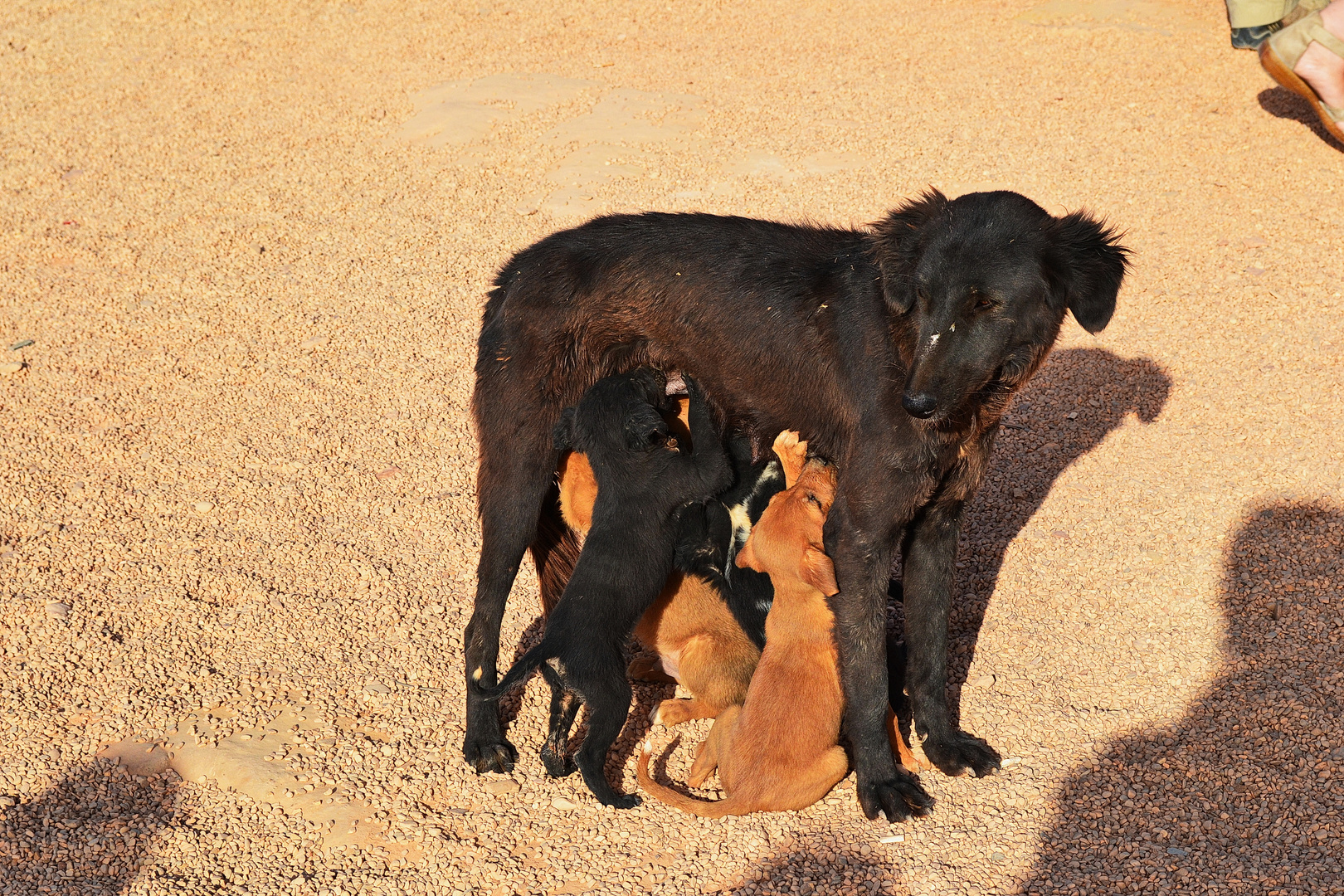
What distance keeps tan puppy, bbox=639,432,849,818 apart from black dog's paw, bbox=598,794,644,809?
0.10m

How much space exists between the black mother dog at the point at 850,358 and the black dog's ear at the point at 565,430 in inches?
1.3

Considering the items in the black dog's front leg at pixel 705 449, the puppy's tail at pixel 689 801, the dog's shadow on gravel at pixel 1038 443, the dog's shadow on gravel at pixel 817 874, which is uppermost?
the black dog's front leg at pixel 705 449

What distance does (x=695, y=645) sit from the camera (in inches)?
164

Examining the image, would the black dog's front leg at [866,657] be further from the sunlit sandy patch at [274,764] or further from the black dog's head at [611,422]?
the sunlit sandy patch at [274,764]

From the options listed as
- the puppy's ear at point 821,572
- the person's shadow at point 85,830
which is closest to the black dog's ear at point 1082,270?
the puppy's ear at point 821,572

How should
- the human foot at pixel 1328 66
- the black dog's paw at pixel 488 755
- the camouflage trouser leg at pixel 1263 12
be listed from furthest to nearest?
1. the camouflage trouser leg at pixel 1263 12
2. the human foot at pixel 1328 66
3. the black dog's paw at pixel 488 755

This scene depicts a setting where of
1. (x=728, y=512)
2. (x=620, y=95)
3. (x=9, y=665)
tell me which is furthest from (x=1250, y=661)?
(x=620, y=95)

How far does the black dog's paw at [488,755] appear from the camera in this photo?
4066mm

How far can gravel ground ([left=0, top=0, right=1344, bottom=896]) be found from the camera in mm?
3748

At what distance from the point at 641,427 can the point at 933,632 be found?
1272 mm

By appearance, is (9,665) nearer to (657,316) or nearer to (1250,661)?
(657,316)

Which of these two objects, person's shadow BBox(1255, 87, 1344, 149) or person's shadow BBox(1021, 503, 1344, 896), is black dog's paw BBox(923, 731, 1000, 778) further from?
person's shadow BBox(1255, 87, 1344, 149)

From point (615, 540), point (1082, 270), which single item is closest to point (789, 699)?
point (615, 540)

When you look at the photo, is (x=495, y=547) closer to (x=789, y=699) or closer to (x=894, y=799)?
(x=789, y=699)
